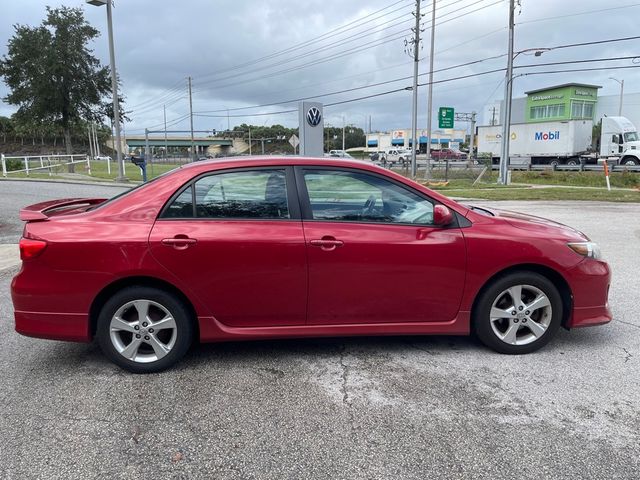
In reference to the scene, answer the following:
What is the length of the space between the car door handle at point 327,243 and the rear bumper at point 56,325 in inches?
69.3

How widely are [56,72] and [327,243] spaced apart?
37398 millimetres

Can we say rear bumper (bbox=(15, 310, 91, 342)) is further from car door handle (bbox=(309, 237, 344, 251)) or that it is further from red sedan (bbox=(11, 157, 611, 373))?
car door handle (bbox=(309, 237, 344, 251))

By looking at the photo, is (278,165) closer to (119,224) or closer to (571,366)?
(119,224)

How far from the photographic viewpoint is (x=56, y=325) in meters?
3.73

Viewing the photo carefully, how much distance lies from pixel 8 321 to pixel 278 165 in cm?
331

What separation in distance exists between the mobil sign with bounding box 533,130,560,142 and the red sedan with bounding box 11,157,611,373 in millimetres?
42720

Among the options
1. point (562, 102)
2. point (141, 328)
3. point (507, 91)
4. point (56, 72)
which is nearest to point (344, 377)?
point (141, 328)

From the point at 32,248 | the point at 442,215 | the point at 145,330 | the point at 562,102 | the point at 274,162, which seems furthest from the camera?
the point at 562,102

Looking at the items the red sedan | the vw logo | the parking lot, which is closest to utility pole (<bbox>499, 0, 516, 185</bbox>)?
the vw logo

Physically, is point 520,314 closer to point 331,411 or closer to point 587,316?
point 587,316

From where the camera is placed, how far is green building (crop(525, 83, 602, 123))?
6400 cm

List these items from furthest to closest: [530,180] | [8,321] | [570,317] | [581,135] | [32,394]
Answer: [581,135]
[530,180]
[8,321]
[570,317]
[32,394]

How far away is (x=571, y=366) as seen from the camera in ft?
12.9

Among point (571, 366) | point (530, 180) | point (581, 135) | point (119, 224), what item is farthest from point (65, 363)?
point (581, 135)
